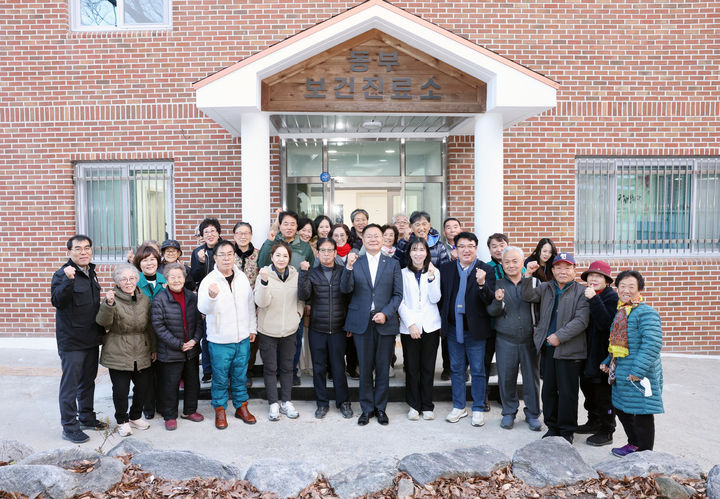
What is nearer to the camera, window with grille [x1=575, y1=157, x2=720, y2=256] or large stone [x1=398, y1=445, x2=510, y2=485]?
large stone [x1=398, y1=445, x2=510, y2=485]

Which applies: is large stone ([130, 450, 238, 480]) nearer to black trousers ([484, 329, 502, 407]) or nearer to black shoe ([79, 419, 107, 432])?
black shoe ([79, 419, 107, 432])

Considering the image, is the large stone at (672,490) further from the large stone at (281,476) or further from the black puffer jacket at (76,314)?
the black puffer jacket at (76,314)

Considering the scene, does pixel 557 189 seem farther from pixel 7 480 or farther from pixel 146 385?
pixel 7 480

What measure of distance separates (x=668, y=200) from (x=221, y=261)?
7084 millimetres

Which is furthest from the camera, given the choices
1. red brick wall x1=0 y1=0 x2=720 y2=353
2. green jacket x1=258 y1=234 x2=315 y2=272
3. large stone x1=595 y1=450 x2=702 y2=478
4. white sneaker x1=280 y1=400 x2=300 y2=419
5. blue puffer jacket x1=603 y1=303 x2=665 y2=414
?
red brick wall x1=0 y1=0 x2=720 y2=353

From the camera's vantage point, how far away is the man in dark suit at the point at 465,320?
5.00 m

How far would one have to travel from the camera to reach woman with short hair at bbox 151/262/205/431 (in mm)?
4789

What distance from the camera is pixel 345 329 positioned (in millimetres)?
5156

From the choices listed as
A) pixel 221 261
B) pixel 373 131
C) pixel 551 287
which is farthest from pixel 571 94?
pixel 221 261

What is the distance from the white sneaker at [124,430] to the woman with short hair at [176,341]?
12.6 inches

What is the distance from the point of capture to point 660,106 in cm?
801

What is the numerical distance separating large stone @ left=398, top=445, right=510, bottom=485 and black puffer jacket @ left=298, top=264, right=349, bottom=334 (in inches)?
63.8

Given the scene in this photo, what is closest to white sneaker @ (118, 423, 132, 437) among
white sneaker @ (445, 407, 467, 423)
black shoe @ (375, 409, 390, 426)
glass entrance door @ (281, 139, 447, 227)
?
black shoe @ (375, 409, 390, 426)

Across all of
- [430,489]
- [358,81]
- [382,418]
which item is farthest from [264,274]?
[358,81]
